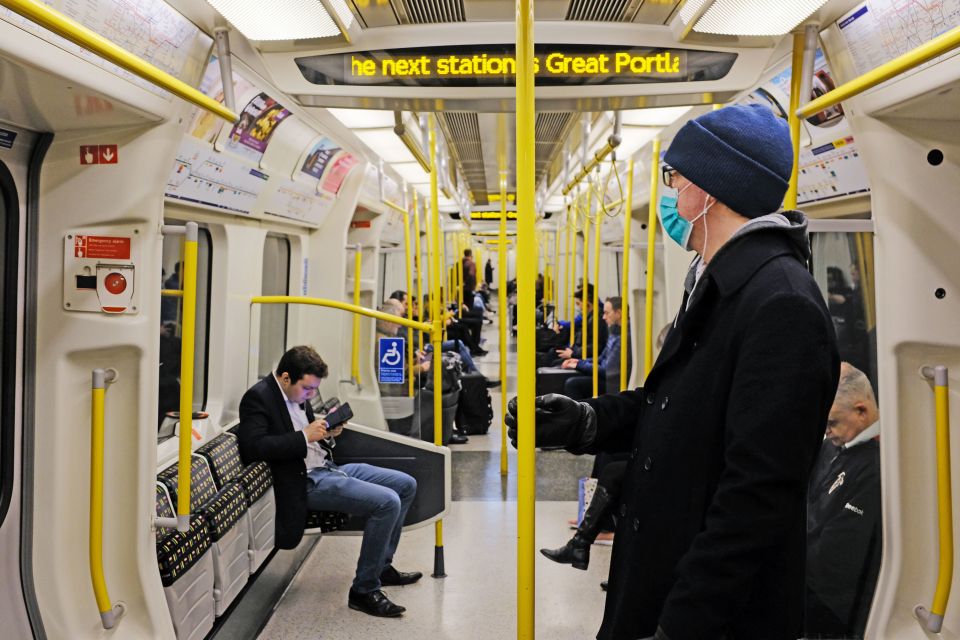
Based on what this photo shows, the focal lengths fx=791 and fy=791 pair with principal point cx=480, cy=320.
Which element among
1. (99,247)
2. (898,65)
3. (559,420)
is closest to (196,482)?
(99,247)

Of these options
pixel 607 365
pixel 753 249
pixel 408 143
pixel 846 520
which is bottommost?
pixel 846 520

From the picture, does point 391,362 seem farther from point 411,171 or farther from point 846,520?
point 411,171

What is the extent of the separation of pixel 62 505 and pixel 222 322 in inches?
89.6

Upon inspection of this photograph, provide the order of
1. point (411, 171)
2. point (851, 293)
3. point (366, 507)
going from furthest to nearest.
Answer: point (411, 171) < point (366, 507) < point (851, 293)

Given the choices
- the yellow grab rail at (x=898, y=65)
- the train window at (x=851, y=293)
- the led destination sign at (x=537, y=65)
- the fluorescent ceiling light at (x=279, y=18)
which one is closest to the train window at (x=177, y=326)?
the fluorescent ceiling light at (x=279, y=18)

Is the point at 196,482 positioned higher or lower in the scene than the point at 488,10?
lower

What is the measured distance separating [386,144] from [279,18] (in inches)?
131

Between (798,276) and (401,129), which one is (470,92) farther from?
(798,276)

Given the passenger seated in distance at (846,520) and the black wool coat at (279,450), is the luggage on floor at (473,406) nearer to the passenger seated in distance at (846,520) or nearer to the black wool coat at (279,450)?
the black wool coat at (279,450)

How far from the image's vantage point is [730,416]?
1.39 metres

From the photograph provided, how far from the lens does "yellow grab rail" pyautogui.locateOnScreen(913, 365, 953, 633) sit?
2.64m

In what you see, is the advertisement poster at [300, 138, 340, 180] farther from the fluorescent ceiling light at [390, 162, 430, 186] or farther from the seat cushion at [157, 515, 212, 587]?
the seat cushion at [157, 515, 212, 587]

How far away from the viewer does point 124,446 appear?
9.48ft

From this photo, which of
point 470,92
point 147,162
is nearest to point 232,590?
point 147,162
